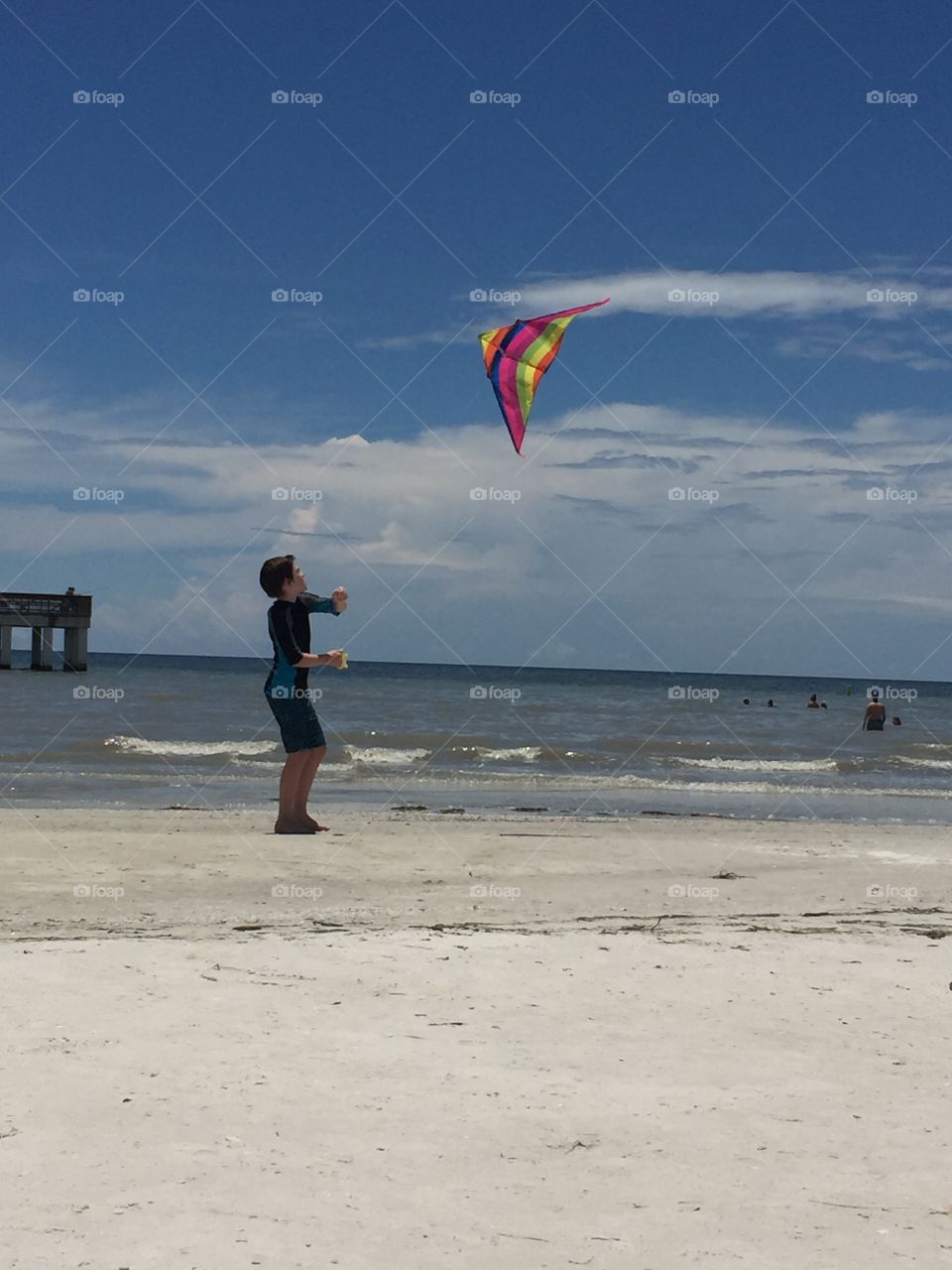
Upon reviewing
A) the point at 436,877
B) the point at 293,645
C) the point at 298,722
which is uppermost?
the point at 293,645

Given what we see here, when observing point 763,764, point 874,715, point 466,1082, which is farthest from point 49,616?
point 466,1082

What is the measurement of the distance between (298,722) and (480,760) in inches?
605

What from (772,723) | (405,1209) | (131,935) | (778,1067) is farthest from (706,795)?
(772,723)

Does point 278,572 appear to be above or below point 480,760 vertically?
above

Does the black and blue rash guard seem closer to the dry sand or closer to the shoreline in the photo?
the shoreline

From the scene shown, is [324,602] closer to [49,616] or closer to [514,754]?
[514,754]

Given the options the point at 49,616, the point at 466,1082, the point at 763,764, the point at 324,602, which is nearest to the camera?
the point at 466,1082

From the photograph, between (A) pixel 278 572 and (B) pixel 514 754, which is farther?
(B) pixel 514 754

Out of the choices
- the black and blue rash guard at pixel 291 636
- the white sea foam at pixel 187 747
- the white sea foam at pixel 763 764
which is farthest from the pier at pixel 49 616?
the black and blue rash guard at pixel 291 636

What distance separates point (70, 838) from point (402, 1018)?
262 inches

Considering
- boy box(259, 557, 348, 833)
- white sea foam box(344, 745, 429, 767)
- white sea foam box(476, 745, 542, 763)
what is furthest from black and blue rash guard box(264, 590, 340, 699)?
white sea foam box(476, 745, 542, 763)

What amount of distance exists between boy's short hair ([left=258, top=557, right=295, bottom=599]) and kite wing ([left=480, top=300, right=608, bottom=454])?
193 centimetres

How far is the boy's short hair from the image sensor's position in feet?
30.7

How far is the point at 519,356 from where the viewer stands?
9.95 metres
